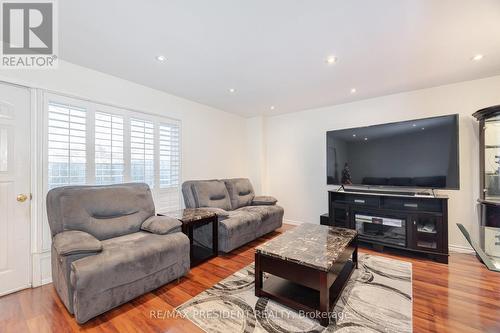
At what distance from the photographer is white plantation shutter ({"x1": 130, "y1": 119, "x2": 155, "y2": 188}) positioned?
3113 millimetres

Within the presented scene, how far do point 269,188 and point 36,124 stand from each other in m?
4.07

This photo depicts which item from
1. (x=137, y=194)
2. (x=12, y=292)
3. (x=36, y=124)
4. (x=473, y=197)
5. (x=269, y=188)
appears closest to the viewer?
(x=12, y=292)

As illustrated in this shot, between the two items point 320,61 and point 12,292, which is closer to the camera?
point 12,292

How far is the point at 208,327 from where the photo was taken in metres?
1.66

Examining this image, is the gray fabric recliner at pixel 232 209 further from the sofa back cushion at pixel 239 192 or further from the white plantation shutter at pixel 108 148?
the white plantation shutter at pixel 108 148

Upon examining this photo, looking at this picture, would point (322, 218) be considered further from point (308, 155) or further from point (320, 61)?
point (320, 61)

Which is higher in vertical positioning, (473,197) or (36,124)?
(36,124)

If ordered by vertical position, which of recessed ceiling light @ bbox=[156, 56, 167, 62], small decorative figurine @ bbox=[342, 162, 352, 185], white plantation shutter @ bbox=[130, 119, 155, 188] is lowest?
small decorative figurine @ bbox=[342, 162, 352, 185]

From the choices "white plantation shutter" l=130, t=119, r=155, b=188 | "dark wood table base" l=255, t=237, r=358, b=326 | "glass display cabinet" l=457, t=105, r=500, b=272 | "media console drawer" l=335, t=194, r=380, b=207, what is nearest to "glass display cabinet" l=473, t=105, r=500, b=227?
"glass display cabinet" l=457, t=105, r=500, b=272

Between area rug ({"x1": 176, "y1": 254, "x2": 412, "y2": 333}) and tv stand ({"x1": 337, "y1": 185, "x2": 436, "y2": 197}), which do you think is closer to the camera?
area rug ({"x1": 176, "y1": 254, "x2": 412, "y2": 333})

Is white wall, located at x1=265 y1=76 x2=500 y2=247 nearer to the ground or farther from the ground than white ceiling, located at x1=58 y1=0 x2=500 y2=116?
nearer to the ground

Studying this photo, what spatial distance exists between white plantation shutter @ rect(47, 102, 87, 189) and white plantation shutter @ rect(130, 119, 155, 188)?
586 millimetres

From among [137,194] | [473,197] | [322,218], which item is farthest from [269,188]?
[473,197]

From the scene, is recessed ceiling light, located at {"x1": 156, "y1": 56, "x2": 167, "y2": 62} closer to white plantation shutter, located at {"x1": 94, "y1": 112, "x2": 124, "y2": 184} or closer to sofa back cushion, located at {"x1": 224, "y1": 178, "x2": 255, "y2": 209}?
white plantation shutter, located at {"x1": 94, "y1": 112, "x2": 124, "y2": 184}
